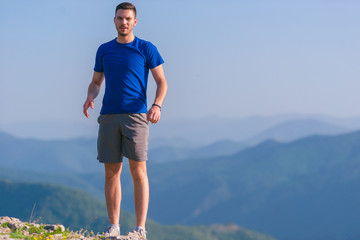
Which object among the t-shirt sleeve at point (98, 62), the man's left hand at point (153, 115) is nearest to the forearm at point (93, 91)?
the t-shirt sleeve at point (98, 62)

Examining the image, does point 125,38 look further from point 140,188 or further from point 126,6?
point 140,188

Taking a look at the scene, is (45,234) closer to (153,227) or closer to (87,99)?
(87,99)

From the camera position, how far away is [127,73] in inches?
235

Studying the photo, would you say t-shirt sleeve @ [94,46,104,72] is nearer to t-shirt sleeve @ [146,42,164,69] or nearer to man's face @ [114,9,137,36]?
man's face @ [114,9,137,36]

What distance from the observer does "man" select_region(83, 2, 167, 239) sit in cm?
597

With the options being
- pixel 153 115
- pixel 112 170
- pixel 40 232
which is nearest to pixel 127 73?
pixel 153 115

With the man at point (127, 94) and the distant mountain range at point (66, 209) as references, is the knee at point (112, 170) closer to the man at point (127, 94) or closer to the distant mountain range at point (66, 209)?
the man at point (127, 94)

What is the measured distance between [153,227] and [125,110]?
4996 inches

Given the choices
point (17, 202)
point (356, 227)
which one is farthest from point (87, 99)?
point (356, 227)

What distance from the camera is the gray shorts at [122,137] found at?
19.7ft

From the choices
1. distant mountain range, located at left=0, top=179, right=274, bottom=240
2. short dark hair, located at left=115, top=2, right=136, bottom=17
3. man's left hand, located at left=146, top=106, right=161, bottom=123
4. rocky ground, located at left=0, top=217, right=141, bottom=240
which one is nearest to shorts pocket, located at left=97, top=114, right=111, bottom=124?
man's left hand, located at left=146, top=106, right=161, bottom=123

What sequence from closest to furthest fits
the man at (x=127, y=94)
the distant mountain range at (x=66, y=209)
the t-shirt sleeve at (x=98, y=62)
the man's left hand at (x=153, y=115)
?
1. the man's left hand at (x=153, y=115)
2. the man at (x=127, y=94)
3. the t-shirt sleeve at (x=98, y=62)
4. the distant mountain range at (x=66, y=209)

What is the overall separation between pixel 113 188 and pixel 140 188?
376mm

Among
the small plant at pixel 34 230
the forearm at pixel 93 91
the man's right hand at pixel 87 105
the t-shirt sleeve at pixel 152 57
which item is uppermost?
the t-shirt sleeve at pixel 152 57
